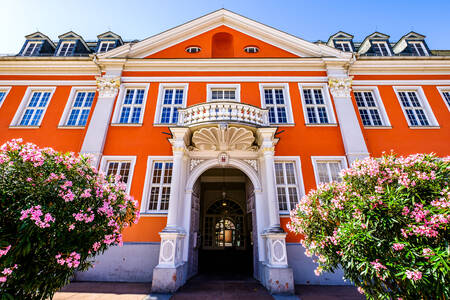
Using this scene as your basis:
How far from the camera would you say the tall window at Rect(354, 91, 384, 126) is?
11.2 meters

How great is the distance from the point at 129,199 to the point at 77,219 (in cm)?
149

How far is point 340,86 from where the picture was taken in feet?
37.5

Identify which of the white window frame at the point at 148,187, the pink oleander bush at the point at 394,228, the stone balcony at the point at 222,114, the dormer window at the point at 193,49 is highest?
the dormer window at the point at 193,49

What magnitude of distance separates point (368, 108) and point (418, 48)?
656 centimetres

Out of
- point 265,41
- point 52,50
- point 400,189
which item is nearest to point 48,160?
Answer: point 400,189

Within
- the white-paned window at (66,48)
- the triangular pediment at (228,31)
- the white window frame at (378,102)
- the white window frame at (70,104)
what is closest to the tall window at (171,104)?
the triangular pediment at (228,31)

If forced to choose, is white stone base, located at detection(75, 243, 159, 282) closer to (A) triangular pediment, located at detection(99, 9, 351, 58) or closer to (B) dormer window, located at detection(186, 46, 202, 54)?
(A) triangular pediment, located at detection(99, 9, 351, 58)

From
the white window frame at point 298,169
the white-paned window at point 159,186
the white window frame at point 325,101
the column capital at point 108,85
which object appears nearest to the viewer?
the white-paned window at point 159,186

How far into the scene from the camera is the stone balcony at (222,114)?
8500 mm

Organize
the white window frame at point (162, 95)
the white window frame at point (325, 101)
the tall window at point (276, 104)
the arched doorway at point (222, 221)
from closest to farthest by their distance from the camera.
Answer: the white window frame at point (325, 101), the white window frame at point (162, 95), the tall window at point (276, 104), the arched doorway at point (222, 221)

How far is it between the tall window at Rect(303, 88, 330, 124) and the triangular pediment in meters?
2.53

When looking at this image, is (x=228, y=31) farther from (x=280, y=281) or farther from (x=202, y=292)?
(x=202, y=292)

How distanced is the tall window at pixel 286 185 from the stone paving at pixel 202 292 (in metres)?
3.10

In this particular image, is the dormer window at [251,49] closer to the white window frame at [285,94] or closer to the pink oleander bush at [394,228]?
the white window frame at [285,94]
